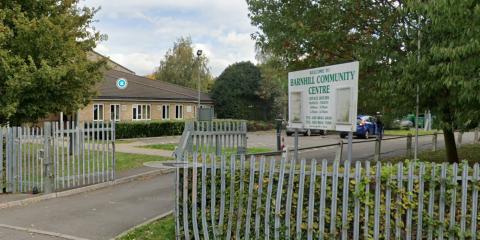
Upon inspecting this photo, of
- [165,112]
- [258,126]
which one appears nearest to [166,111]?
[165,112]

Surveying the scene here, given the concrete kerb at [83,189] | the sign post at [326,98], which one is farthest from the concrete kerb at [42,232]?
the sign post at [326,98]

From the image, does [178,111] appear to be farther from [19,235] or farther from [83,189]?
[19,235]

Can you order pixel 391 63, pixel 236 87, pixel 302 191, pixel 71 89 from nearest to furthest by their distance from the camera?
pixel 302 191 → pixel 391 63 → pixel 71 89 → pixel 236 87

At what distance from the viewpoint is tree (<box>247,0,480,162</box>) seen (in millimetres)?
7156

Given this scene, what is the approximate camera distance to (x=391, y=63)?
34.7 feet

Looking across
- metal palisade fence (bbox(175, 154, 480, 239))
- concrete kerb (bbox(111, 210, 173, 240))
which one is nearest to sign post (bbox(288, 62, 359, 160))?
metal palisade fence (bbox(175, 154, 480, 239))

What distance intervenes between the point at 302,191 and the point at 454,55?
347cm

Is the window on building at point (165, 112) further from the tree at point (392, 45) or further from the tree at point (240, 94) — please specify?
the tree at point (392, 45)

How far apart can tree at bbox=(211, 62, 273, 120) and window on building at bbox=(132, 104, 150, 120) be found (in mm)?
9652

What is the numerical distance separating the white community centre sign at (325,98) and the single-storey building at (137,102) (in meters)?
25.4

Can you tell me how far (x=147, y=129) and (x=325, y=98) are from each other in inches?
927

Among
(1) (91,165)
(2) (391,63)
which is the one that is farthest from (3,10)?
(2) (391,63)

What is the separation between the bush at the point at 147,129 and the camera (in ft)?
92.2

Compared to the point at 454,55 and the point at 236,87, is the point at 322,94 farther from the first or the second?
the point at 236,87
